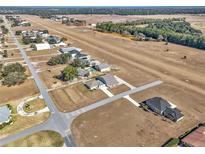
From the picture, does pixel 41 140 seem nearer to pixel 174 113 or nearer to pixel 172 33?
pixel 174 113

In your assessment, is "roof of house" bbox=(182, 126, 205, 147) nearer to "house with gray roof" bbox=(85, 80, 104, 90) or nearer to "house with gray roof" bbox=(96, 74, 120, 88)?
"house with gray roof" bbox=(96, 74, 120, 88)

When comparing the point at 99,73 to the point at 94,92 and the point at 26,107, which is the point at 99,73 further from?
the point at 26,107

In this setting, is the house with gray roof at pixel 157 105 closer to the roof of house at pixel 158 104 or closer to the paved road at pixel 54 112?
the roof of house at pixel 158 104

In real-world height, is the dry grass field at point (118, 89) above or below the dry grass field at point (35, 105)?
above

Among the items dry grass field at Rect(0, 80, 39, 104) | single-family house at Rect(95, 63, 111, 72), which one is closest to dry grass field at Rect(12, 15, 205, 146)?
single-family house at Rect(95, 63, 111, 72)

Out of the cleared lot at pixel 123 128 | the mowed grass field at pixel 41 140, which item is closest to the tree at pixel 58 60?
the cleared lot at pixel 123 128

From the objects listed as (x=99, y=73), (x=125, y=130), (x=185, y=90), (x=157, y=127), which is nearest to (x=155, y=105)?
(x=157, y=127)
